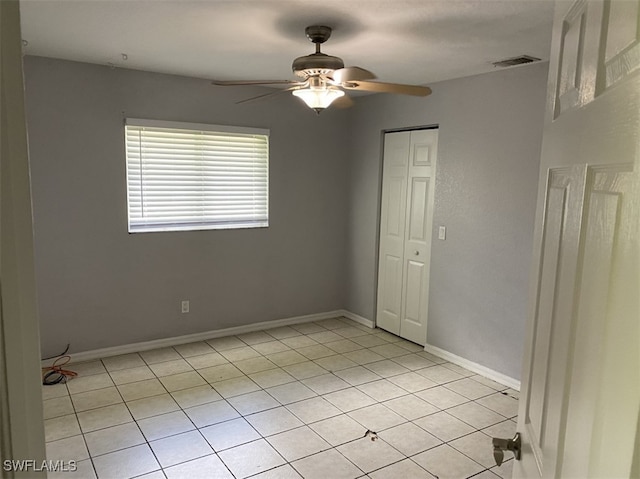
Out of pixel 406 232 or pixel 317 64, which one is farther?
pixel 406 232

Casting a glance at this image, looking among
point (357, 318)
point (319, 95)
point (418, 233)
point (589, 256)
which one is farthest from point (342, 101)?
point (357, 318)

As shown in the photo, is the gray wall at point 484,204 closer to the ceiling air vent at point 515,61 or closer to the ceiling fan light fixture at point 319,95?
the ceiling air vent at point 515,61

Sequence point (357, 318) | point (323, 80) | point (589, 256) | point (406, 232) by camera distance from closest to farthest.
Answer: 1. point (589, 256)
2. point (323, 80)
3. point (406, 232)
4. point (357, 318)

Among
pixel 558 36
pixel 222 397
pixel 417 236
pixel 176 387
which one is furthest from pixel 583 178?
pixel 417 236

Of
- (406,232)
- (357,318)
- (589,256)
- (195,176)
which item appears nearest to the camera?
(589,256)

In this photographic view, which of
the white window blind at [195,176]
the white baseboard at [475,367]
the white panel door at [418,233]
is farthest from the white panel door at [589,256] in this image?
the white window blind at [195,176]

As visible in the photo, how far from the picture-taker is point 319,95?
8.59ft

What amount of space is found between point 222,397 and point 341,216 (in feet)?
8.35

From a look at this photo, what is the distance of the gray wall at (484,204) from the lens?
11.2ft

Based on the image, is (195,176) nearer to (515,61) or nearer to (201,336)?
(201,336)

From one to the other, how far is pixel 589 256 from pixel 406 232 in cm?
387

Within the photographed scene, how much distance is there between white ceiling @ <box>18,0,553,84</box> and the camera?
232cm

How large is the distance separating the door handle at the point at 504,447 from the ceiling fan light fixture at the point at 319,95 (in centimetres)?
203

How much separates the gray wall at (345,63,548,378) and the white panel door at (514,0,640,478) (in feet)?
8.35
